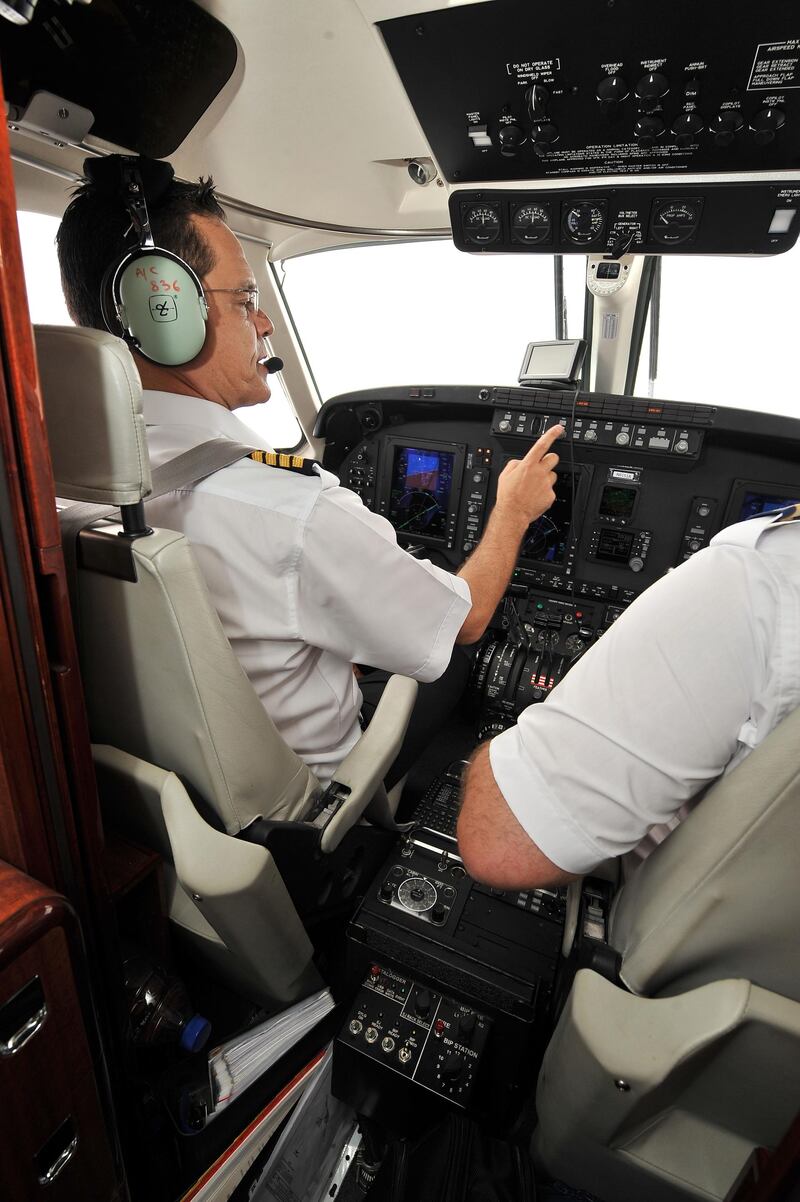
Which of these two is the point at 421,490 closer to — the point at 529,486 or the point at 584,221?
the point at 529,486

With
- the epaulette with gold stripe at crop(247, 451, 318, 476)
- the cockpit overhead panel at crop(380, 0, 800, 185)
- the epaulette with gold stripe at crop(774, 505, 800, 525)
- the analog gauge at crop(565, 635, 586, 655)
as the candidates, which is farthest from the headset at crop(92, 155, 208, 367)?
the analog gauge at crop(565, 635, 586, 655)

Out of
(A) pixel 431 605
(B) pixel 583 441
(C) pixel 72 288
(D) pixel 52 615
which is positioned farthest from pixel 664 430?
(D) pixel 52 615

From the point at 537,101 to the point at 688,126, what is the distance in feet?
0.97

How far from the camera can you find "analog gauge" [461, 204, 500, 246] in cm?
158

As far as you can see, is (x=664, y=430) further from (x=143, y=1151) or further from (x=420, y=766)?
(x=143, y=1151)

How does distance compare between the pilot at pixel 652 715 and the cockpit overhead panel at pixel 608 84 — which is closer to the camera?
the pilot at pixel 652 715

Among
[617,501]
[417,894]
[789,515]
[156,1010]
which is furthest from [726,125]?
[156,1010]

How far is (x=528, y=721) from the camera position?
0.76m

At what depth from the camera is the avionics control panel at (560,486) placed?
193 cm

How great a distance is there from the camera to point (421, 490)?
8.20 feet

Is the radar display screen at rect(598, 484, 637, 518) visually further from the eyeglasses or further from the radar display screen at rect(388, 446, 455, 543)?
the eyeglasses

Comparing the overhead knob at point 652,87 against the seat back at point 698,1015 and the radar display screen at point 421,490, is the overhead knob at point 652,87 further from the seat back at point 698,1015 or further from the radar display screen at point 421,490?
the radar display screen at point 421,490

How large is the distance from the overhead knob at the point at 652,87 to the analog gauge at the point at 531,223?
17.0 inches

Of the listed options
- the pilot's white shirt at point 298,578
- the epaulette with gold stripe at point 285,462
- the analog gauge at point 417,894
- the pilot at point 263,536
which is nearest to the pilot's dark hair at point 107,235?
the pilot at point 263,536
